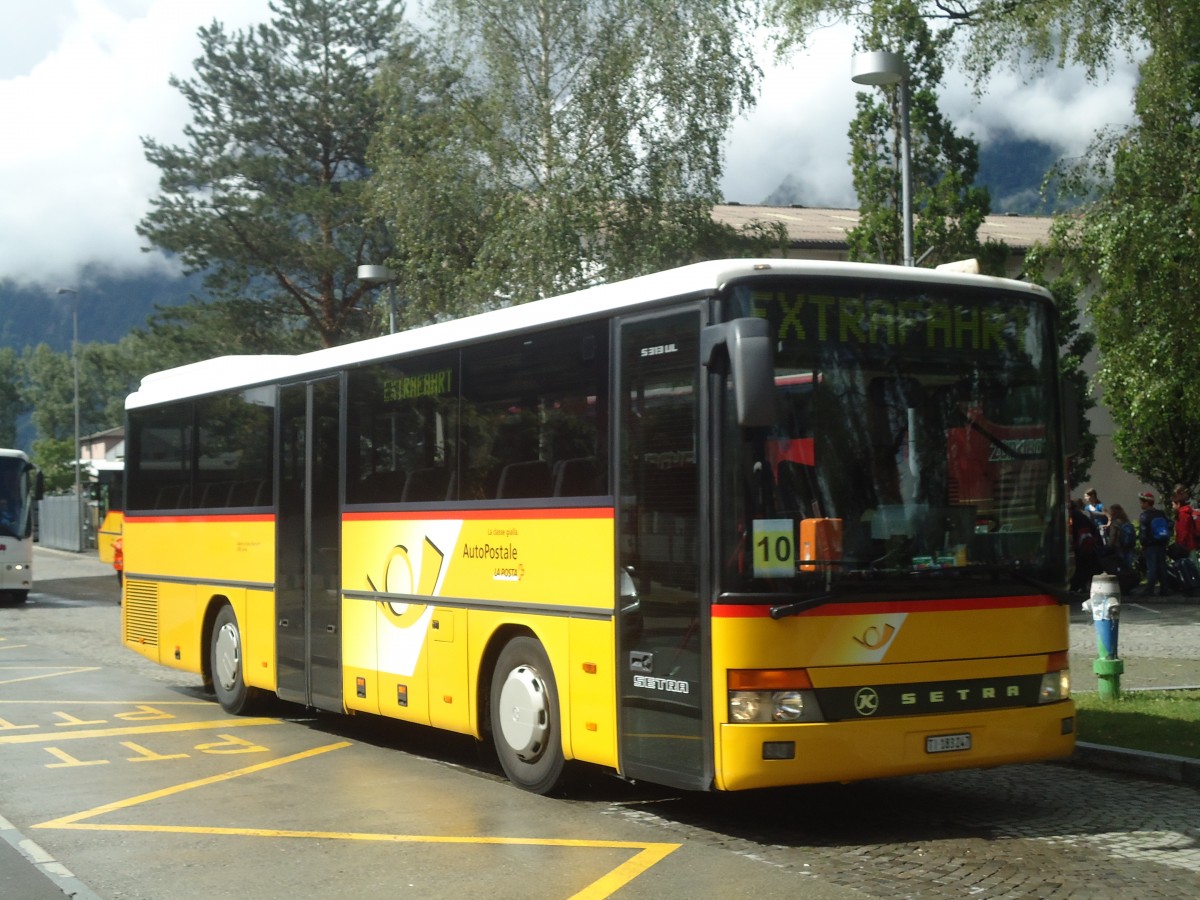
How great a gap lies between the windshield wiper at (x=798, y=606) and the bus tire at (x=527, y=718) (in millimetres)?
2011

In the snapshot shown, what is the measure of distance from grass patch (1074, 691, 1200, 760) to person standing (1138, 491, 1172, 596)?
11.8 metres

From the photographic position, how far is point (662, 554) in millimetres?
8672

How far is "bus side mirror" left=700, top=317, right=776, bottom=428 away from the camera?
25.5 ft

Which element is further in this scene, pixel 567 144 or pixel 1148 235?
pixel 567 144

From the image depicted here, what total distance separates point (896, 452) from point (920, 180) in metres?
25.0

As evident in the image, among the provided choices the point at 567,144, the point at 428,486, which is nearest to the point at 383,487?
the point at 428,486

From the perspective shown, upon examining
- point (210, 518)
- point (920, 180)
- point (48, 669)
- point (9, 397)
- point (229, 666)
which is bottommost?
point (48, 669)

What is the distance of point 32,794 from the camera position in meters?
10.2

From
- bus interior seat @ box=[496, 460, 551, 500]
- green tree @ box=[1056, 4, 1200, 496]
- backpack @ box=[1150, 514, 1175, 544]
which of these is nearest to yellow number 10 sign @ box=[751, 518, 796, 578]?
bus interior seat @ box=[496, 460, 551, 500]

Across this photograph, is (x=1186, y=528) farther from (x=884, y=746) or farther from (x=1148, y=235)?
(x=884, y=746)

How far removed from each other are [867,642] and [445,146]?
26.8 metres

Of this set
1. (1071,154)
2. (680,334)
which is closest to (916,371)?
(680,334)

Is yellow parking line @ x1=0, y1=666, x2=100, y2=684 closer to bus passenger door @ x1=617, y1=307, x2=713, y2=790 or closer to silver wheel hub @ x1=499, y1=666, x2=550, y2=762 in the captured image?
silver wheel hub @ x1=499, y1=666, x2=550, y2=762

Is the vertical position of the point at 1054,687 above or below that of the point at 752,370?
below
